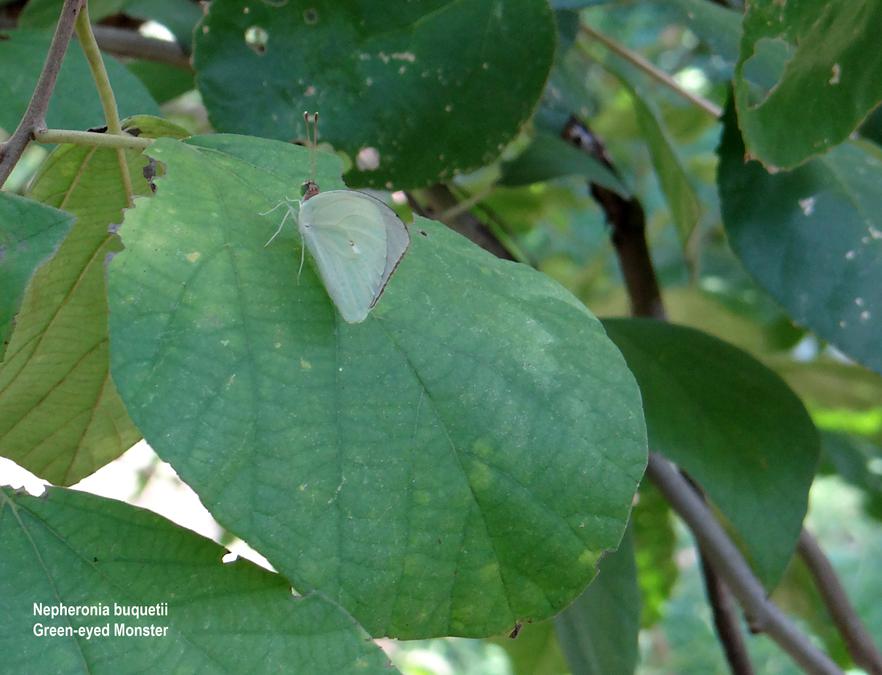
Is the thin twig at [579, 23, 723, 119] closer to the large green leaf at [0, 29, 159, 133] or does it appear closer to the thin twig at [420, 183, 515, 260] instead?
the thin twig at [420, 183, 515, 260]

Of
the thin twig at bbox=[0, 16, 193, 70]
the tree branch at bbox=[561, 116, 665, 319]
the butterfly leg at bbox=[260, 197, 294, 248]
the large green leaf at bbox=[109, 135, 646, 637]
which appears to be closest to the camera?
the large green leaf at bbox=[109, 135, 646, 637]

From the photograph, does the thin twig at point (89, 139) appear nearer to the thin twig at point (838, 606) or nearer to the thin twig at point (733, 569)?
the thin twig at point (733, 569)

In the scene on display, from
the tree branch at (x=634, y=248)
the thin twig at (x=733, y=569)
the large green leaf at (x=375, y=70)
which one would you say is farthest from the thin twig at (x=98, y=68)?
the tree branch at (x=634, y=248)

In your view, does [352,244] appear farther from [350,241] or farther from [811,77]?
[811,77]

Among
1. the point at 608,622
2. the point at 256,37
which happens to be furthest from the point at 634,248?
the point at 256,37

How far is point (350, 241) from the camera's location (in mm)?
809

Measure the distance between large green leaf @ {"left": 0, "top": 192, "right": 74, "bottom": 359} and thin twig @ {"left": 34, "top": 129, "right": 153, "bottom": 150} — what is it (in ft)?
0.20

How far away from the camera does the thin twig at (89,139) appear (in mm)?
645

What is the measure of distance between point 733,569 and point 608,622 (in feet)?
0.54

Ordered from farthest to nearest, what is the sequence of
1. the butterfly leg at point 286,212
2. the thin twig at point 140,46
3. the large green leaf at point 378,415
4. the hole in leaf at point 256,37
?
the thin twig at point 140,46 < the hole in leaf at point 256,37 < the butterfly leg at point 286,212 < the large green leaf at point 378,415

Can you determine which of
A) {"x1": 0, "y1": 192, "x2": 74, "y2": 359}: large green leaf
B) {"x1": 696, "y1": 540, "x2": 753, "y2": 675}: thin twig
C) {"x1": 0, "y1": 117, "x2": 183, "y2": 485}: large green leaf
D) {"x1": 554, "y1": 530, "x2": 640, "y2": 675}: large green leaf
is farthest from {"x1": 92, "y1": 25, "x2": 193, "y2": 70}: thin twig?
{"x1": 696, "y1": 540, "x2": 753, "y2": 675}: thin twig

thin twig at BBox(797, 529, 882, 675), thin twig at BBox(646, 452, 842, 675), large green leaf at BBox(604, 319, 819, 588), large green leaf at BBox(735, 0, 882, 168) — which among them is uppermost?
large green leaf at BBox(735, 0, 882, 168)

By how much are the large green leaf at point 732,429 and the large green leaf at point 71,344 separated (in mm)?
545

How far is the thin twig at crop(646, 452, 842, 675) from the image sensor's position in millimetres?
1180
